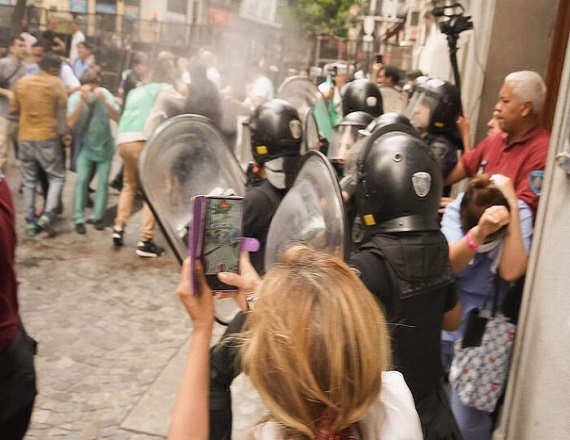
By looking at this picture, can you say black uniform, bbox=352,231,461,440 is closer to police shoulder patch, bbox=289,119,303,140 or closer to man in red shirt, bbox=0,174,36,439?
man in red shirt, bbox=0,174,36,439

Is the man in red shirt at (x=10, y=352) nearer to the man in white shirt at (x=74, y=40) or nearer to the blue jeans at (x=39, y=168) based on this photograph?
the blue jeans at (x=39, y=168)

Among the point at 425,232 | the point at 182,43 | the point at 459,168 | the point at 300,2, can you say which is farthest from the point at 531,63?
the point at 300,2

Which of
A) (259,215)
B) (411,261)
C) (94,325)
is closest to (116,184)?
(94,325)

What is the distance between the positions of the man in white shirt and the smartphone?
1020cm

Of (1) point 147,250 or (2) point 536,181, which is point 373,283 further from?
(1) point 147,250

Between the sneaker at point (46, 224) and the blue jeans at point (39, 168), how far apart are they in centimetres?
4

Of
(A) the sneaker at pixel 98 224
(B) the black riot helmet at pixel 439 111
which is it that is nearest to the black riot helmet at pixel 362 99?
(B) the black riot helmet at pixel 439 111

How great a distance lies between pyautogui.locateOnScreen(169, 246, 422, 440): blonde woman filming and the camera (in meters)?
1.10

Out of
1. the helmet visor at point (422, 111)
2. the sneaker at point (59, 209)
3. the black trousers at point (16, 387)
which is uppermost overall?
the helmet visor at point (422, 111)

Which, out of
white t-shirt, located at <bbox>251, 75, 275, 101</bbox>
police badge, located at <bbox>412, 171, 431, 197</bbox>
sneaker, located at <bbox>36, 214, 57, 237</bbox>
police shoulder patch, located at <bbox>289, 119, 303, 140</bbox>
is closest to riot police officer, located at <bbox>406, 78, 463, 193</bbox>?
police shoulder patch, located at <bbox>289, 119, 303, 140</bbox>

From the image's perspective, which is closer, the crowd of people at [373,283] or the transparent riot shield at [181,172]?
the crowd of people at [373,283]

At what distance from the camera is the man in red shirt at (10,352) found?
195 cm

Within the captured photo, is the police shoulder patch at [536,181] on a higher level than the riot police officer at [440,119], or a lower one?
lower

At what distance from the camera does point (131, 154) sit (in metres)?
6.43
